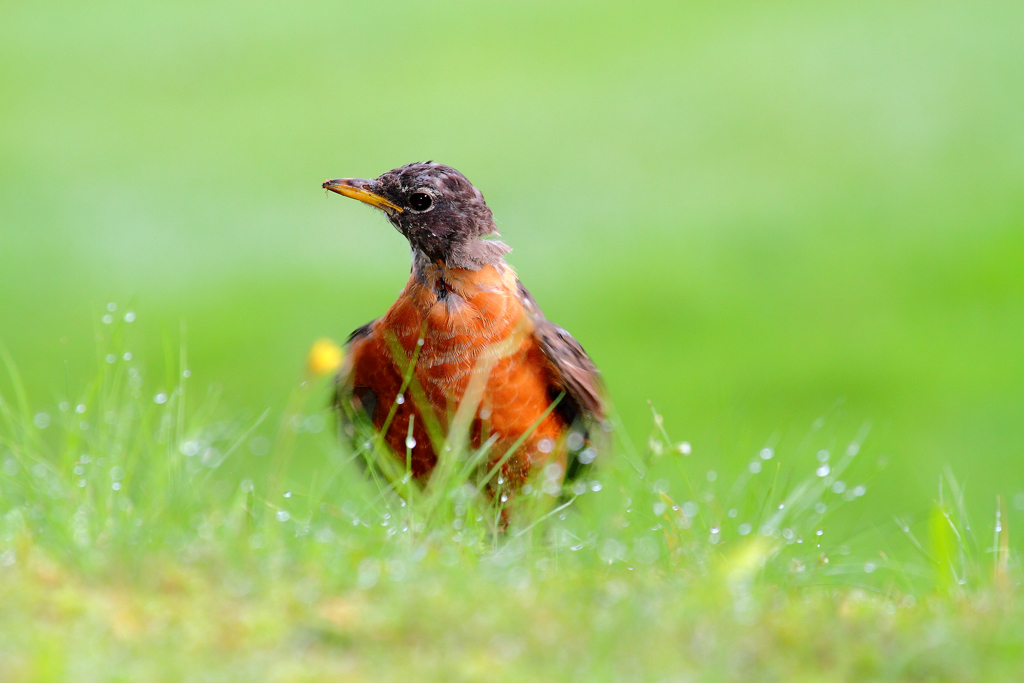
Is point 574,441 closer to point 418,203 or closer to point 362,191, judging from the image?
point 418,203

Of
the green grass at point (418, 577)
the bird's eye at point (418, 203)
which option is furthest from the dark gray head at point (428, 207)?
the green grass at point (418, 577)

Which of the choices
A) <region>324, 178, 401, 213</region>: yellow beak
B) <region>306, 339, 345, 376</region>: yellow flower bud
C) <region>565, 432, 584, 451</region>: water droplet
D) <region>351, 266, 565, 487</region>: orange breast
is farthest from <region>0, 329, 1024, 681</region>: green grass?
<region>324, 178, 401, 213</region>: yellow beak

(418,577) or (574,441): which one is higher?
(418,577)

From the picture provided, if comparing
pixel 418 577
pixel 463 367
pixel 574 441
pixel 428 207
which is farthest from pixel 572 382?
pixel 418 577

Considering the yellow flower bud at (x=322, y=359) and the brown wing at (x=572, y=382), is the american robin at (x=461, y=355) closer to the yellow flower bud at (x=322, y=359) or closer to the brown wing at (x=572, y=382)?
the brown wing at (x=572, y=382)

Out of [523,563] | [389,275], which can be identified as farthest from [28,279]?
[523,563]

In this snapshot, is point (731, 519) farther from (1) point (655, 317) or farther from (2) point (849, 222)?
(2) point (849, 222)
